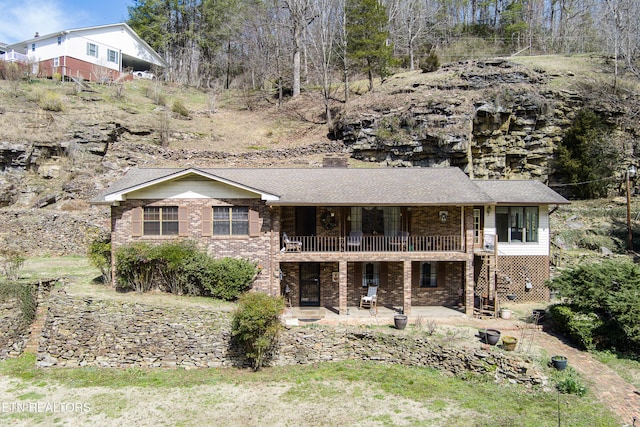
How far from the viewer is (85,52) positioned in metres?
43.6

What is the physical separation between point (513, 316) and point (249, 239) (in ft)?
36.3

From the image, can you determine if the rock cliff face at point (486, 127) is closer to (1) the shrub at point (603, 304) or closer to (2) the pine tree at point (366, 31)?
(2) the pine tree at point (366, 31)

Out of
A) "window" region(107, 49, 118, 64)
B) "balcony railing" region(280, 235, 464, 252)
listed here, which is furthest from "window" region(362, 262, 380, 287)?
"window" region(107, 49, 118, 64)

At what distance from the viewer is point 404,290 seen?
16812 mm

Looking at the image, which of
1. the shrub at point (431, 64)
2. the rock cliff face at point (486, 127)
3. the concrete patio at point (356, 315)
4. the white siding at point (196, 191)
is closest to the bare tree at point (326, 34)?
the rock cliff face at point (486, 127)

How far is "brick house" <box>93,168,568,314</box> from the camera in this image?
16.8m

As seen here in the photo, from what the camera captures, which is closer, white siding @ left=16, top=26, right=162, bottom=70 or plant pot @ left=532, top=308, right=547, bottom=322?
plant pot @ left=532, top=308, right=547, bottom=322

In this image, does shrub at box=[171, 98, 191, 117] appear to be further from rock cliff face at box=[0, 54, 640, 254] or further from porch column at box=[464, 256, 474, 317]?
porch column at box=[464, 256, 474, 317]

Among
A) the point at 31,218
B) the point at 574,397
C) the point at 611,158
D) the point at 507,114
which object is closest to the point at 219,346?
the point at 574,397

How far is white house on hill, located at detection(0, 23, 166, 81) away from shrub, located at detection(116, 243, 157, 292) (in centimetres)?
3456

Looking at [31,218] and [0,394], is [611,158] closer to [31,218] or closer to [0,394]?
[0,394]

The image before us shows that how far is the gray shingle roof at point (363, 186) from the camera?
16.5 meters

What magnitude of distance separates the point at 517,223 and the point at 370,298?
7.65 m

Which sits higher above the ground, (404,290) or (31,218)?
(31,218)
